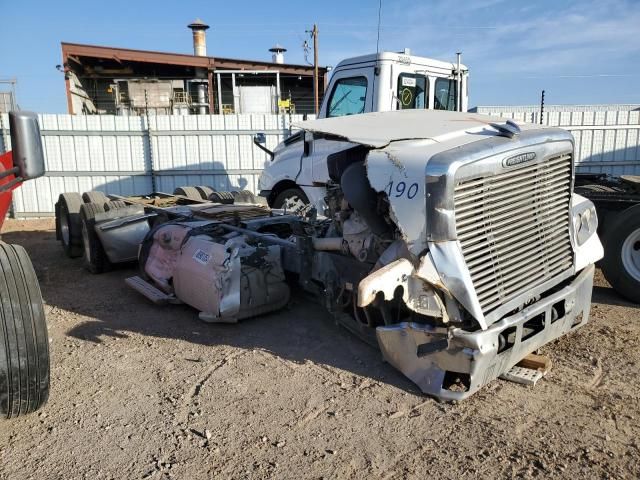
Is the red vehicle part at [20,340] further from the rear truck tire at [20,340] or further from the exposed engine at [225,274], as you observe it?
the exposed engine at [225,274]

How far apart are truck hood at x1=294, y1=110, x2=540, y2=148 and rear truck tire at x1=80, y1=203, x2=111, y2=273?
4156 millimetres

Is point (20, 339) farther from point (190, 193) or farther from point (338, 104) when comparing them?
point (190, 193)

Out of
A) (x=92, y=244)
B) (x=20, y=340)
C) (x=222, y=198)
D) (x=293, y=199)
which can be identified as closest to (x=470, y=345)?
(x=20, y=340)

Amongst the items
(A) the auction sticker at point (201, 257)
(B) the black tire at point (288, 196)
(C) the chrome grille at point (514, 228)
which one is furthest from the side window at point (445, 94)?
(A) the auction sticker at point (201, 257)

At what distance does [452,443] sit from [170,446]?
1.63 metres

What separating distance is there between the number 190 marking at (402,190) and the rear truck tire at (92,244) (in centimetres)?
500

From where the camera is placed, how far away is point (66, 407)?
11.4 feet

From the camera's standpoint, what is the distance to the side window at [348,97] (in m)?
6.97

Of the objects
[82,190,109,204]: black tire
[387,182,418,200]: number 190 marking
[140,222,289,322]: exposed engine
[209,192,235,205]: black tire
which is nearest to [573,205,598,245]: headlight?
[387,182,418,200]: number 190 marking

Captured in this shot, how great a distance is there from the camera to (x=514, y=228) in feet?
11.3

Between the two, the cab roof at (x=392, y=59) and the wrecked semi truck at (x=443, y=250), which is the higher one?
the cab roof at (x=392, y=59)

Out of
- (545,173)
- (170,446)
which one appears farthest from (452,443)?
(545,173)

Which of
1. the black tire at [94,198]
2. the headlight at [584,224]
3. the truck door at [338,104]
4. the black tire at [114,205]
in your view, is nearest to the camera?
the headlight at [584,224]

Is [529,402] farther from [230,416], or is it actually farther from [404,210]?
[230,416]
